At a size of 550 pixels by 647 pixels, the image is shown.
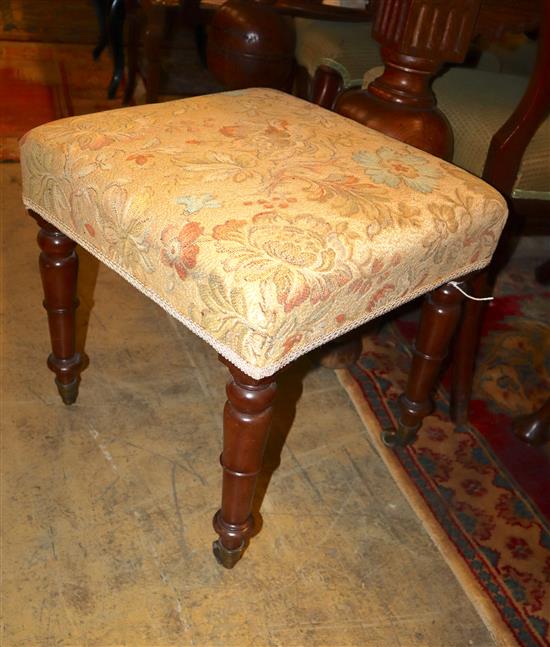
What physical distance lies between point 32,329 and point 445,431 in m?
0.84

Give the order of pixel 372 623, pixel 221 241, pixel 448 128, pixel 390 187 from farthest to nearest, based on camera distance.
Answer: pixel 448 128 → pixel 372 623 → pixel 390 187 → pixel 221 241

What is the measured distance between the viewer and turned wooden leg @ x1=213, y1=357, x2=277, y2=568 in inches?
30.0

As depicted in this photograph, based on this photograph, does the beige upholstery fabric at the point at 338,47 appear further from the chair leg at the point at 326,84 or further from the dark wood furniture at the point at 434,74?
the dark wood furniture at the point at 434,74

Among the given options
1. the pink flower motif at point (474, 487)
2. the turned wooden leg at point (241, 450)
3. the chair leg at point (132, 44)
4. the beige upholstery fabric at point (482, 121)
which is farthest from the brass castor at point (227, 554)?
the chair leg at point (132, 44)

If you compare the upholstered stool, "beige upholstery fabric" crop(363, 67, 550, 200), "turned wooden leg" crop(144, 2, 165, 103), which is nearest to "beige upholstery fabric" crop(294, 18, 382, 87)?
"beige upholstery fabric" crop(363, 67, 550, 200)

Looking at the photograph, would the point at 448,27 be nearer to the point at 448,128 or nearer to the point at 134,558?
the point at 448,128

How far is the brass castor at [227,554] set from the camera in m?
0.93

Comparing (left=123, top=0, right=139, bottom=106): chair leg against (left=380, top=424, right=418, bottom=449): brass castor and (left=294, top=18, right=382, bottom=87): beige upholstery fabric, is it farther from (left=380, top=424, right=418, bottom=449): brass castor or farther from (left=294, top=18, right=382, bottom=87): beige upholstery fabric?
(left=380, top=424, right=418, bottom=449): brass castor

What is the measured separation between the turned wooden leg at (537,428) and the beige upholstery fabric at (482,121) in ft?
1.33

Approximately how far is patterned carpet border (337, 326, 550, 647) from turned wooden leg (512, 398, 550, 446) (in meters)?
0.08

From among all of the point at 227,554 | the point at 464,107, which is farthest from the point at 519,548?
the point at 464,107

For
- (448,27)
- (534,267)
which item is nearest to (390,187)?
(448,27)

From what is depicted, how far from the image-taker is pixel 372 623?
94cm

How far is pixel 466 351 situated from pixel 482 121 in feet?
1.34
